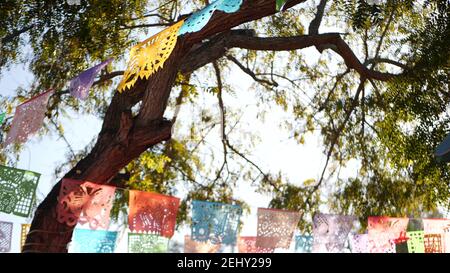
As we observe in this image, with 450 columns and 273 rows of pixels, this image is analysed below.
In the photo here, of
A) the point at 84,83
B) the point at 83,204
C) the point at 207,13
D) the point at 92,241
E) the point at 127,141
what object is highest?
the point at 207,13

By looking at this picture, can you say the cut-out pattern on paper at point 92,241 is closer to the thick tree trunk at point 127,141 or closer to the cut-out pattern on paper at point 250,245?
the thick tree trunk at point 127,141

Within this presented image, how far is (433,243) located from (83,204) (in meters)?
2.33

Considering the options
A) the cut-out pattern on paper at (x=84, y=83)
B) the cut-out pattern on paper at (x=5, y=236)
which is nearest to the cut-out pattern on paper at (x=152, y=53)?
the cut-out pattern on paper at (x=84, y=83)

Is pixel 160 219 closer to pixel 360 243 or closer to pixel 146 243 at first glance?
pixel 146 243

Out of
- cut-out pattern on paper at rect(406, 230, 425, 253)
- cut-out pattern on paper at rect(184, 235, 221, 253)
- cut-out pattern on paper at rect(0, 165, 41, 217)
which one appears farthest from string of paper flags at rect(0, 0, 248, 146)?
cut-out pattern on paper at rect(406, 230, 425, 253)

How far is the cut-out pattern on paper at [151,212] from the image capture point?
138 inches

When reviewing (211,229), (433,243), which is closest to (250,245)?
(211,229)

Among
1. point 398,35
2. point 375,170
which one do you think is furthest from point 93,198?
point 398,35

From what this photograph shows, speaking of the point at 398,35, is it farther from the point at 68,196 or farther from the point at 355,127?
the point at 68,196

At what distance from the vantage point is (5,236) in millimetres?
3637

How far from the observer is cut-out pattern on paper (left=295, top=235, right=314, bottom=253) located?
13.1 ft

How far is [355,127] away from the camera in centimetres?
567
